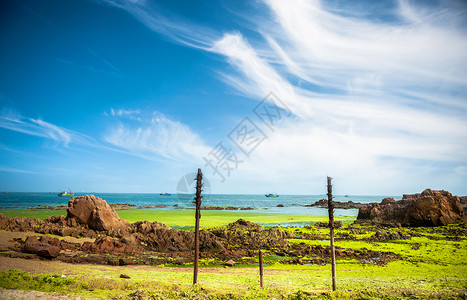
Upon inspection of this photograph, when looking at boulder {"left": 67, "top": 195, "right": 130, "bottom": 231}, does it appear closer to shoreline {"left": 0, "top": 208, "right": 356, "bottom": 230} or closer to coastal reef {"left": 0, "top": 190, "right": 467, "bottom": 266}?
coastal reef {"left": 0, "top": 190, "right": 467, "bottom": 266}

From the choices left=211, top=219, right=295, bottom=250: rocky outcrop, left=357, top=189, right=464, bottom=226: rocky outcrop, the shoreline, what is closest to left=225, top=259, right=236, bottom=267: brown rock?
left=211, top=219, right=295, bottom=250: rocky outcrop

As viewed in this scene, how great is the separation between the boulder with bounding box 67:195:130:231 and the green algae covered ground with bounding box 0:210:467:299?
39.9ft

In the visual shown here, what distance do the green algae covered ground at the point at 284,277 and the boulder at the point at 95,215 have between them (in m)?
12.2

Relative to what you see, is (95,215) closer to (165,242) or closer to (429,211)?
(165,242)

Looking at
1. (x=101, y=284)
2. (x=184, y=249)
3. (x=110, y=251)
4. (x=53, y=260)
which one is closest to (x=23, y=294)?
(x=101, y=284)

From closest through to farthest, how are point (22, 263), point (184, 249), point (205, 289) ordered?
1. point (205, 289)
2. point (22, 263)
3. point (184, 249)

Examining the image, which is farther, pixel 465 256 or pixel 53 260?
pixel 465 256

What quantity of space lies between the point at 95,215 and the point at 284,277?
72.1 feet

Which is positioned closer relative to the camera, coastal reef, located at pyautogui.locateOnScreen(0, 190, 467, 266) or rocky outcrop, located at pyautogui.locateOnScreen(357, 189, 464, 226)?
coastal reef, located at pyautogui.locateOnScreen(0, 190, 467, 266)

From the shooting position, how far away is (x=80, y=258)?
1914cm

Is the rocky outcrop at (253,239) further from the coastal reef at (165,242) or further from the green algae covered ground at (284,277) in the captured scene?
the green algae covered ground at (284,277)

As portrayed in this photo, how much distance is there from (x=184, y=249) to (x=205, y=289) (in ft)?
47.6

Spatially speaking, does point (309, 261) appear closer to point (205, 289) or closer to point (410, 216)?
point (205, 289)

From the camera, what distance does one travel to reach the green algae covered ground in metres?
11.2
